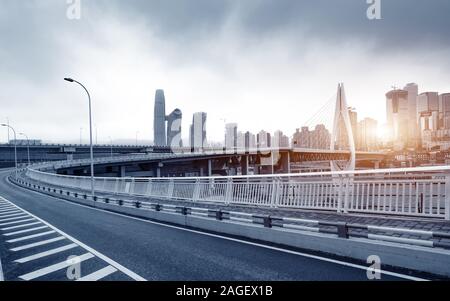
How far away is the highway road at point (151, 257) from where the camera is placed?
20.6 feet

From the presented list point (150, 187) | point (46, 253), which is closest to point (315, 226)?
point (46, 253)

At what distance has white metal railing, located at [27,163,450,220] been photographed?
796cm

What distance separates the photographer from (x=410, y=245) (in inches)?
253

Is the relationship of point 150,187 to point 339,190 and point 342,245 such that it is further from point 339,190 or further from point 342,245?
point 342,245

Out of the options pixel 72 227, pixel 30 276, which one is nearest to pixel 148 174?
pixel 72 227

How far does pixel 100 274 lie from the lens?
21.3 ft

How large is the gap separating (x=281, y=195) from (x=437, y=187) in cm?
565

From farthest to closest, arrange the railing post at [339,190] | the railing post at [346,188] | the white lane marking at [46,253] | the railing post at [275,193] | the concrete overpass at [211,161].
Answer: the concrete overpass at [211,161] → the railing post at [275,193] → the railing post at [339,190] → the railing post at [346,188] → the white lane marking at [46,253]

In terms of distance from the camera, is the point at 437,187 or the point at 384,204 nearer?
the point at 437,187

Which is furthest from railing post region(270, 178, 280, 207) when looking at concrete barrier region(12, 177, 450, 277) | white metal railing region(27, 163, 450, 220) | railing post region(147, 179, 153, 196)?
railing post region(147, 179, 153, 196)

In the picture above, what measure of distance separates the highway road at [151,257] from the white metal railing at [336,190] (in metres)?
3.26
